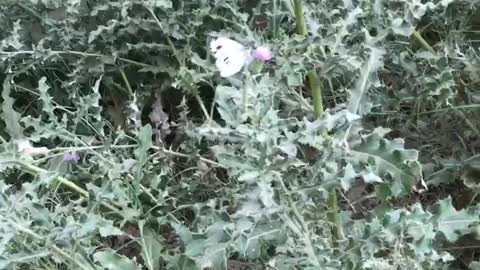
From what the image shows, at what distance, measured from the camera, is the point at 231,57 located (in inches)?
62.9

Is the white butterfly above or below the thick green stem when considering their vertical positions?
above

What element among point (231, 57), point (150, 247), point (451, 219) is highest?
point (231, 57)

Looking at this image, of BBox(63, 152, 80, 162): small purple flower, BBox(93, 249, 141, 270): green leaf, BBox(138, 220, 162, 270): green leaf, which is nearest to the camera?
BBox(93, 249, 141, 270): green leaf

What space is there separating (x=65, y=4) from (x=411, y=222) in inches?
49.1

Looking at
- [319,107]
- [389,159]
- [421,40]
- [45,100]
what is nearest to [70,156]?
[45,100]

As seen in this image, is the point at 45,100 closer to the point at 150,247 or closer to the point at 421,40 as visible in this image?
the point at 150,247

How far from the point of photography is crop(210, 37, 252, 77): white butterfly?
1.56 m

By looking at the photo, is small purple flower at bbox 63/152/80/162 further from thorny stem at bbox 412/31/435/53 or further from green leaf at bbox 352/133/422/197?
thorny stem at bbox 412/31/435/53

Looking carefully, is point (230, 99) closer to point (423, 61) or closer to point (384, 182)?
point (384, 182)

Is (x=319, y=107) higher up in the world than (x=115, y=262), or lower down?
higher up

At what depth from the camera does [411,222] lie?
58.5 inches

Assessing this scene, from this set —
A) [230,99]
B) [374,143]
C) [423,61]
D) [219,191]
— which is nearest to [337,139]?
[374,143]

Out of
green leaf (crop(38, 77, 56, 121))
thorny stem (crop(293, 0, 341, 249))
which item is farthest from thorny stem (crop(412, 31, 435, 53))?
green leaf (crop(38, 77, 56, 121))

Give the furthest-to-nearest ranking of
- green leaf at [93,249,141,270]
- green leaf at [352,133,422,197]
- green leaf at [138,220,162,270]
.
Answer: green leaf at [138,220,162,270]
green leaf at [93,249,141,270]
green leaf at [352,133,422,197]
